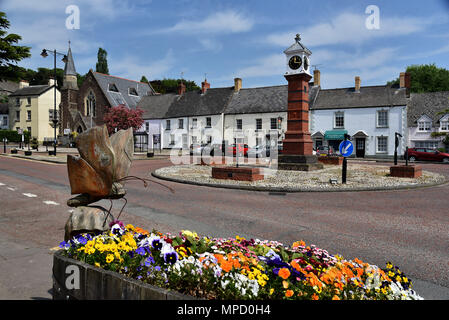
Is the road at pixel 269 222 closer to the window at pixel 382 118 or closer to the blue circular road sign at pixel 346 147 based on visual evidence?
the blue circular road sign at pixel 346 147

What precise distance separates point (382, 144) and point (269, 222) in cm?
3768

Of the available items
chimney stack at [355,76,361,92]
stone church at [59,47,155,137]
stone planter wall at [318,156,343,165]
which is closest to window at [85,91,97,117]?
stone church at [59,47,155,137]

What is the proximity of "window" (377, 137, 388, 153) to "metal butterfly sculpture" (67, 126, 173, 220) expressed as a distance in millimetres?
41639

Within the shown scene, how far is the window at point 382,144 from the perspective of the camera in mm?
40062

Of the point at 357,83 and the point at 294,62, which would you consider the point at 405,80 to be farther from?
the point at 294,62

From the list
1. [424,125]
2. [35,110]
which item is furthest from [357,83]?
[35,110]

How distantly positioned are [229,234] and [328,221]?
8.61 feet

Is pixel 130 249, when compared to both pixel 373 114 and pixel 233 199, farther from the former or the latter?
pixel 373 114

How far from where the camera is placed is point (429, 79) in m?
61.3

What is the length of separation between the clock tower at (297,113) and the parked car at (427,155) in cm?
1915

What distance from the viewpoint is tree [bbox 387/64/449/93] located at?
59.9m

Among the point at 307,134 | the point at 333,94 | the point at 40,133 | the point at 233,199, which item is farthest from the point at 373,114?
the point at 40,133

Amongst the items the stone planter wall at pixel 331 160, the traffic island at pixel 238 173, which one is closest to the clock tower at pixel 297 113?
the stone planter wall at pixel 331 160

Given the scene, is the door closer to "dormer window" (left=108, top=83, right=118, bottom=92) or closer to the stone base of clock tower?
the stone base of clock tower
